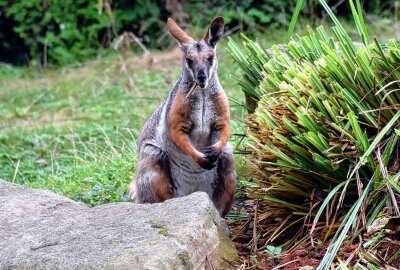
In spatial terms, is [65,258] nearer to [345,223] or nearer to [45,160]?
[345,223]

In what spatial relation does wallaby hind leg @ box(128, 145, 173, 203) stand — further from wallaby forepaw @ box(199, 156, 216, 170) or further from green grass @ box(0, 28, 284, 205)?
green grass @ box(0, 28, 284, 205)

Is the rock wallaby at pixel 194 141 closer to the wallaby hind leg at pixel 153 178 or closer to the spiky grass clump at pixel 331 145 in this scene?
the wallaby hind leg at pixel 153 178

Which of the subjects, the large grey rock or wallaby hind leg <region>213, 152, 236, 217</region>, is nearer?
the large grey rock

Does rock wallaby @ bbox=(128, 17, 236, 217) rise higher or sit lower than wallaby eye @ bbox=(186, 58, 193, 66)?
lower

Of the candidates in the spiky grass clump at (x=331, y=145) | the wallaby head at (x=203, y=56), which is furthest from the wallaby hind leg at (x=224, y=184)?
the wallaby head at (x=203, y=56)

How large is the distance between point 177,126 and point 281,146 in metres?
0.84

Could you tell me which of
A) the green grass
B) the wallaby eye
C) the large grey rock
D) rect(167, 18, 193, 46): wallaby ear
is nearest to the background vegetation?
the green grass

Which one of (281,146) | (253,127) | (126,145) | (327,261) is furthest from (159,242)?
(126,145)

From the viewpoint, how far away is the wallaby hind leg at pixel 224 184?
492 cm

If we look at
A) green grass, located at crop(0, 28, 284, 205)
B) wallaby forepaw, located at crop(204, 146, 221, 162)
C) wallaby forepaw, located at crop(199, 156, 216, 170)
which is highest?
wallaby forepaw, located at crop(204, 146, 221, 162)

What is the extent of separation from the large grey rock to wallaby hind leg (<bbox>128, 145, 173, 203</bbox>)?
2.14ft

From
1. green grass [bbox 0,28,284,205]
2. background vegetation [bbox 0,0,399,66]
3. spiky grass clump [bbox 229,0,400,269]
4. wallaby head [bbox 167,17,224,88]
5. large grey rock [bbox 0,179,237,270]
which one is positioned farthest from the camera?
background vegetation [bbox 0,0,399,66]

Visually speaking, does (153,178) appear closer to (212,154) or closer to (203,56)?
(212,154)

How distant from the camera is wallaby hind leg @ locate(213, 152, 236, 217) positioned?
4918mm
